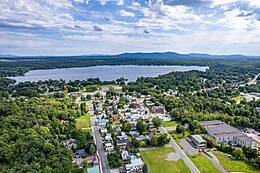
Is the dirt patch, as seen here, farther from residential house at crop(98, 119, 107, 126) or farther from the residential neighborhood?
residential house at crop(98, 119, 107, 126)

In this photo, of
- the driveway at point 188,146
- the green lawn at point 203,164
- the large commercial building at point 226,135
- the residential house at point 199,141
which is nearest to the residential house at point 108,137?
the driveway at point 188,146

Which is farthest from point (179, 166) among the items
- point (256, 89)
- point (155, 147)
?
point (256, 89)

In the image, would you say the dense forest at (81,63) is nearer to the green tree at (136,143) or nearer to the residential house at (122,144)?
the green tree at (136,143)

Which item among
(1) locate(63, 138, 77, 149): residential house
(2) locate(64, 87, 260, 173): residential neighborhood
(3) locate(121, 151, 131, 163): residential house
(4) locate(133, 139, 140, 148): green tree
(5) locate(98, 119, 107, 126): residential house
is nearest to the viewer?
(2) locate(64, 87, 260, 173): residential neighborhood

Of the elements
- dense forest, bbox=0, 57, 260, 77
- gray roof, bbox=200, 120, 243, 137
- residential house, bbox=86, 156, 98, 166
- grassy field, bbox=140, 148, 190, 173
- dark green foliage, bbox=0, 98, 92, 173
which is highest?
dense forest, bbox=0, 57, 260, 77

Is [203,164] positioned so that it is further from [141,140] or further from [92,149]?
[92,149]

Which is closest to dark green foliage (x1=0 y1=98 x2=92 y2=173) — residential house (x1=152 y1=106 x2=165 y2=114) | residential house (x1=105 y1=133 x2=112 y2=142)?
residential house (x1=105 y1=133 x2=112 y2=142)

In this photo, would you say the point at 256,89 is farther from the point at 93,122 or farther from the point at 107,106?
the point at 93,122
